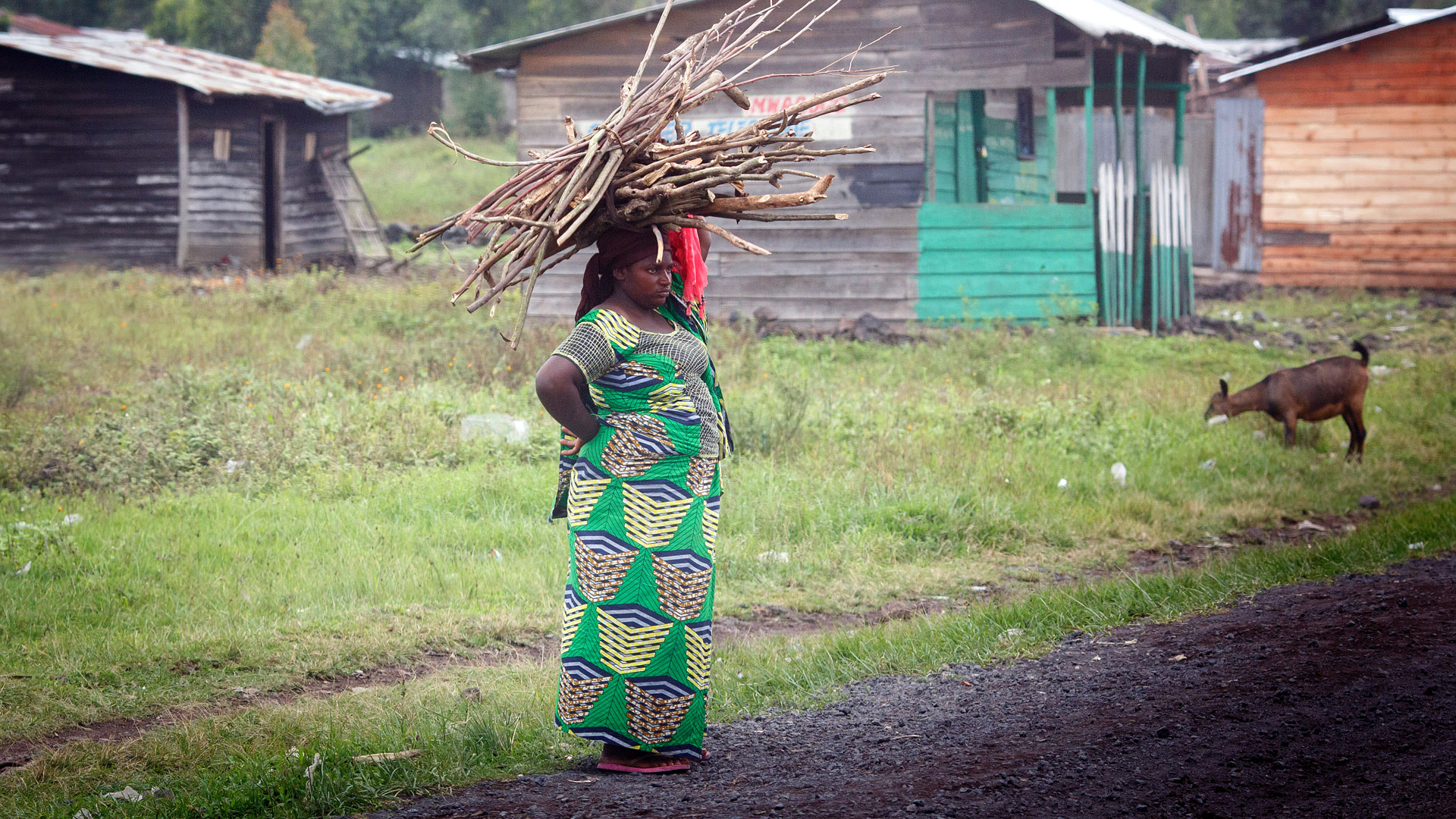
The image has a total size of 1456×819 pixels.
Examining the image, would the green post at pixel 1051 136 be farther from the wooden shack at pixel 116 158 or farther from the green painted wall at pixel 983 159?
the wooden shack at pixel 116 158

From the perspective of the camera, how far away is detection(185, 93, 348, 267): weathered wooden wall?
17922mm

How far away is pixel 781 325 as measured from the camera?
496 inches

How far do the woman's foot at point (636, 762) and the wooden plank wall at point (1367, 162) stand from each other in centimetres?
1620

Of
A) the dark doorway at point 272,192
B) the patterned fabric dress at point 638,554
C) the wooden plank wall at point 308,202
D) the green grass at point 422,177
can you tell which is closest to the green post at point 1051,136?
the patterned fabric dress at point 638,554

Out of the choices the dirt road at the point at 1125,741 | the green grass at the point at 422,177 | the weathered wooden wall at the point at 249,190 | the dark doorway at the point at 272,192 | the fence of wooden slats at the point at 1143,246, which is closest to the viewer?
the dirt road at the point at 1125,741

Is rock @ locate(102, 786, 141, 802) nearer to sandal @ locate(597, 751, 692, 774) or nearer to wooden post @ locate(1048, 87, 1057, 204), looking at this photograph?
sandal @ locate(597, 751, 692, 774)

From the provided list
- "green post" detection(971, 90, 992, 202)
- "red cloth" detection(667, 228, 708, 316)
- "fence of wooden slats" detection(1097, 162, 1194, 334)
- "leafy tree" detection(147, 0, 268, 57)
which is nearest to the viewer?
"red cloth" detection(667, 228, 708, 316)

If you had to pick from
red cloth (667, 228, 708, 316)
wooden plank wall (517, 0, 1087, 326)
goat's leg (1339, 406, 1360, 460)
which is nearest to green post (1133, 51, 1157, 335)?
wooden plank wall (517, 0, 1087, 326)

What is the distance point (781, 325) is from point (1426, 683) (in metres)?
9.22

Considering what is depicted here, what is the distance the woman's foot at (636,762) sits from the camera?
11.1ft

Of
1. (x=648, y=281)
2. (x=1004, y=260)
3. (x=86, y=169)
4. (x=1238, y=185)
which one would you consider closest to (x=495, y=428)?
(x=648, y=281)

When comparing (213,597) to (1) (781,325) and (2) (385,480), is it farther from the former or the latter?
(1) (781,325)

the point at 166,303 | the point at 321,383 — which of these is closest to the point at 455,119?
the point at 166,303

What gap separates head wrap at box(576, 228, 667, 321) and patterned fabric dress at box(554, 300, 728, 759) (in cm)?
18
